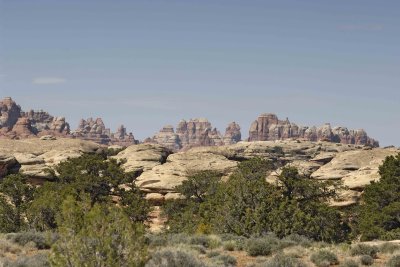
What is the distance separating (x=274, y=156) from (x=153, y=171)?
46461 mm

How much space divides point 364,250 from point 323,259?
10.6 ft

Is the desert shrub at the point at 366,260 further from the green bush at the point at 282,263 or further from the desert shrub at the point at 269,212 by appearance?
the desert shrub at the point at 269,212

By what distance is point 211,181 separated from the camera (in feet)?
230

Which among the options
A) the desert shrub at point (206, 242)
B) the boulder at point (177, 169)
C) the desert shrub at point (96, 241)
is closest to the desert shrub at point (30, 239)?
the desert shrub at point (206, 242)

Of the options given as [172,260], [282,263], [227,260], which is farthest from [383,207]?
[172,260]

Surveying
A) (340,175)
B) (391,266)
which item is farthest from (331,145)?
(391,266)

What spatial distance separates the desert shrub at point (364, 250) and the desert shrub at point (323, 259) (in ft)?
6.29

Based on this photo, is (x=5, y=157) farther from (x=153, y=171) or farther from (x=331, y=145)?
(x=331, y=145)

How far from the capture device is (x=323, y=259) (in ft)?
65.3

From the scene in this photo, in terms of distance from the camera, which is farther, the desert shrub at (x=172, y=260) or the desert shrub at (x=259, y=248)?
the desert shrub at (x=259, y=248)

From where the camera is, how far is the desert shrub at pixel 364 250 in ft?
70.8

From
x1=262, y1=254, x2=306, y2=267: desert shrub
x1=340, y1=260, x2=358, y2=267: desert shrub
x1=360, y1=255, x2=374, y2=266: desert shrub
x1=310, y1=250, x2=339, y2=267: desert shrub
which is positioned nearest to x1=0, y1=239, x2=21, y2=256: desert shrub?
x1=262, y1=254, x2=306, y2=267: desert shrub

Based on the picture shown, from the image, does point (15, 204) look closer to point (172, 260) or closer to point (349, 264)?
point (172, 260)

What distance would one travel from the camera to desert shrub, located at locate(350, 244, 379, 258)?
21578 millimetres
